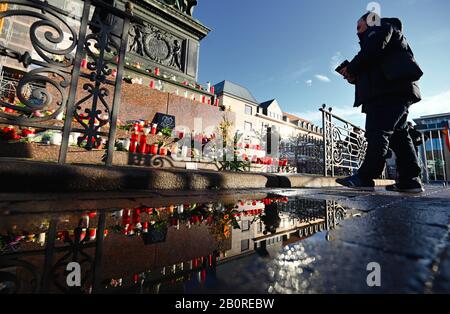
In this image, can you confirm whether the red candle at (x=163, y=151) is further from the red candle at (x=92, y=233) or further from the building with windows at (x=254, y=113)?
the building with windows at (x=254, y=113)

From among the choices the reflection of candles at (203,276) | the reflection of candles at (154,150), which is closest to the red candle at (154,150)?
the reflection of candles at (154,150)

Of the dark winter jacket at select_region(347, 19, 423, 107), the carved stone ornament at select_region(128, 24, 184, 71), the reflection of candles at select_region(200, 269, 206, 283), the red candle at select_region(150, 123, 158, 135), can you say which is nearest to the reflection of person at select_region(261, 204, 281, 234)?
the reflection of candles at select_region(200, 269, 206, 283)

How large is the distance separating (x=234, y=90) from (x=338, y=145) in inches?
1125

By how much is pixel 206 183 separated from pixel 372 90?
239cm

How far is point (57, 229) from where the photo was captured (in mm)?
704

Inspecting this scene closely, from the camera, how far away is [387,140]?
8.47ft

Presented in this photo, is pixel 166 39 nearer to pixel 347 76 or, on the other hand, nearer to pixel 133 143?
pixel 133 143

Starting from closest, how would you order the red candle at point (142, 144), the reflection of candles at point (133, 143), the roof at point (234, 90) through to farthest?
1. the reflection of candles at point (133, 143)
2. the red candle at point (142, 144)
3. the roof at point (234, 90)

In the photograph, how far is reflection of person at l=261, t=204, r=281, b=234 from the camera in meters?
0.80

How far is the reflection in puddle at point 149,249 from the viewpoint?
396 millimetres

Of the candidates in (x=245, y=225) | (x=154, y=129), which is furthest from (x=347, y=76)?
(x=154, y=129)

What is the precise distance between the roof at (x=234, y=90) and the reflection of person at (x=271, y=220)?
30355 mm

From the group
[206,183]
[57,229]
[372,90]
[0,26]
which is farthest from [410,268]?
[0,26]

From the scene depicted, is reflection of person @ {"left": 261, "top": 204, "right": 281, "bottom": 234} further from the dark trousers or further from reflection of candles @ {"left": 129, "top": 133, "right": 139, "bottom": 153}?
reflection of candles @ {"left": 129, "top": 133, "right": 139, "bottom": 153}
